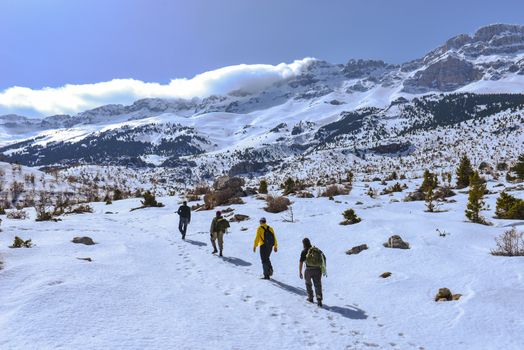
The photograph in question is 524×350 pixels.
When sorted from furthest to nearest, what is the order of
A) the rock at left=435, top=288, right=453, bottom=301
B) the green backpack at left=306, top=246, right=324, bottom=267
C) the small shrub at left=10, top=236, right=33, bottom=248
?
the small shrub at left=10, top=236, right=33, bottom=248
the green backpack at left=306, top=246, right=324, bottom=267
the rock at left=435, top=288, right=453, bottom=301

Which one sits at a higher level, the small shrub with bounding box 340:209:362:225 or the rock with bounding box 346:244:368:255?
the small shrub with bounding box 340:209:362:225

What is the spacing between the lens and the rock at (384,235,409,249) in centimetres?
1351

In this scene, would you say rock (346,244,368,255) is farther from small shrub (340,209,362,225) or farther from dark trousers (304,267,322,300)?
dark trousers (304,267,322,300)

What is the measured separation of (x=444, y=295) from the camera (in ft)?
30.4

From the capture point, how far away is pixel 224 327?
24.9 feet

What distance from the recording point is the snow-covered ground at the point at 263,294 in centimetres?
702

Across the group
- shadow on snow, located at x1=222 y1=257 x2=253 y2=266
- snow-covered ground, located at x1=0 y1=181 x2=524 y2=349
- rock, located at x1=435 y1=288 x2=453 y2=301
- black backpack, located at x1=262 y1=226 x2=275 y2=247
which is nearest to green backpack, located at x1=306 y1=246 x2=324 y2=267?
snow-covered ground, located at x1=0 y1=181 x2=524 y2=349

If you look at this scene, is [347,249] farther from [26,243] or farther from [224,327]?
[26,243]

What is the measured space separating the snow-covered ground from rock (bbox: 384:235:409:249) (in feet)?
1.11

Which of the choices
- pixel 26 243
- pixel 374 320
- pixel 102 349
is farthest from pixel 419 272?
pixel 26 243

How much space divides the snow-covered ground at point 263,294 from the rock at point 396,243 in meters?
0.34

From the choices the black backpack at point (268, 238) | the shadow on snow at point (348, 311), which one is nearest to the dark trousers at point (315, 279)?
the shadow on snow at point (348, 311)

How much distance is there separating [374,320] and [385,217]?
36.6 feet

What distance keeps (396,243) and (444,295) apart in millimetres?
4386
